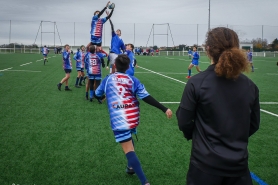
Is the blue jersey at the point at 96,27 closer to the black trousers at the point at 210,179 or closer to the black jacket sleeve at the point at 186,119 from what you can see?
the black jacket sleeve at the point at 186,119

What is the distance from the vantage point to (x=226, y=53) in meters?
2.35

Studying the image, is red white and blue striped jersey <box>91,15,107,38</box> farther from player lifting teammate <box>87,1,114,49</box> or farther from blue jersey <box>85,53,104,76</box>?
blue jersey <box>85,53,104,76</box>

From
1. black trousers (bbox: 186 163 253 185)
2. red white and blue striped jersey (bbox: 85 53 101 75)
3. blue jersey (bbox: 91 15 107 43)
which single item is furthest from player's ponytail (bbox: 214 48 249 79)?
blue jersey (bbox: 91 15 107 43)

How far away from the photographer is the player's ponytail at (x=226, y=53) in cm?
232

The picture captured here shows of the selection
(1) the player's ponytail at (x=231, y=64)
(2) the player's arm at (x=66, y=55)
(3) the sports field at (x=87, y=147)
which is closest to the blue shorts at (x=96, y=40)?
(3) the sports field at (x=87, y=147)

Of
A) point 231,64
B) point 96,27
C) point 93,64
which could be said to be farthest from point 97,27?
point 231,64

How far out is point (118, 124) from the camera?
3.89m

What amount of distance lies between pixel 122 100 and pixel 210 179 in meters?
1.81

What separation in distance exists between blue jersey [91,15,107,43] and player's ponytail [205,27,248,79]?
8661 millimetres

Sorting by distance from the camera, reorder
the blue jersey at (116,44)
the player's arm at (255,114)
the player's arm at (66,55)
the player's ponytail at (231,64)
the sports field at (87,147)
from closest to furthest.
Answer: the player's ponytail at (231,64) → the player's arm at (255,114) → the sports field at (87,147) → the blue jersey at (116,44) → the player's arm at (66,55)

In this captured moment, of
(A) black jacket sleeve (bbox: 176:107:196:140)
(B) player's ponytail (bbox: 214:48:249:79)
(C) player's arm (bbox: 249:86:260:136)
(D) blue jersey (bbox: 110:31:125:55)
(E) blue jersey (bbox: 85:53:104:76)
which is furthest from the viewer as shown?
(E) blue jersey (bbox: 85:53:104:76)

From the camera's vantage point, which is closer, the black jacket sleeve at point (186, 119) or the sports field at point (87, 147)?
the black jacket sleeve at point (186, 119)

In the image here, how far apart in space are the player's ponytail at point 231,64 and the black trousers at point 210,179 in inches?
29.9

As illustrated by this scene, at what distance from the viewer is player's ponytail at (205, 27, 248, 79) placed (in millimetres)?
2318
